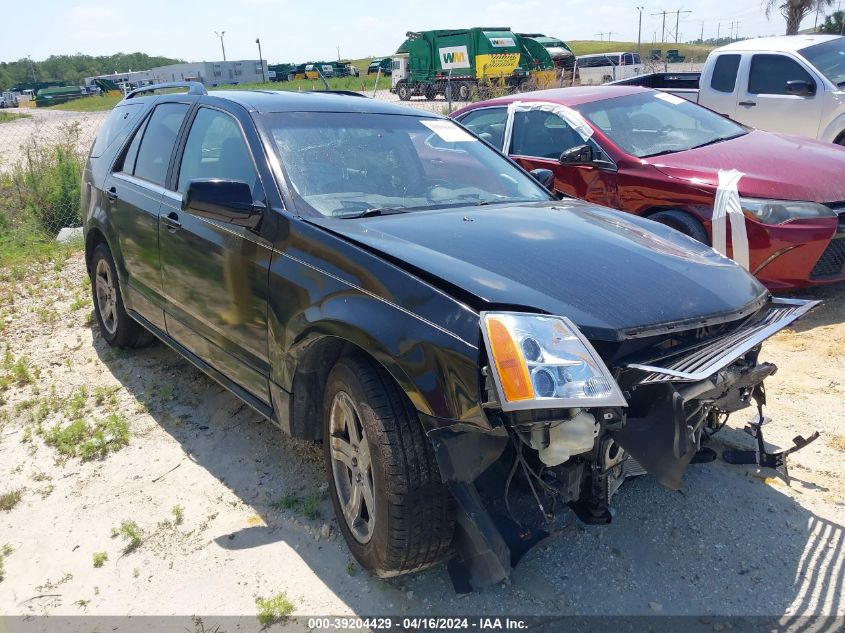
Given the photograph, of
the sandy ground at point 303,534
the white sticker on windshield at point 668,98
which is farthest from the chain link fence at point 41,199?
the white sticker on windshield at point 668,98

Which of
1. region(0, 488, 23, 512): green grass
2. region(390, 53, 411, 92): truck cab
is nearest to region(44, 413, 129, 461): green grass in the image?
region(0, 488, 23, 512): green grass

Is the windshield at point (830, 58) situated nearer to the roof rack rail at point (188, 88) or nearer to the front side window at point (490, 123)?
the front side window at point (490, 123)

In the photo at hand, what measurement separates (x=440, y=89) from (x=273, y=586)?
104 ft

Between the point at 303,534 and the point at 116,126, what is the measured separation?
3403mm

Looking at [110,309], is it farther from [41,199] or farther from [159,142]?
[41,199]

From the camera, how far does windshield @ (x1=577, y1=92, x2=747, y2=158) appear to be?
5902 millimetres

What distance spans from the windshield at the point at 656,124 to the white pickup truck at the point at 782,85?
2.30m

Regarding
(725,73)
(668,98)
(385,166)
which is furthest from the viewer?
(725,73)

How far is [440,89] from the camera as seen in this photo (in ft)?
107

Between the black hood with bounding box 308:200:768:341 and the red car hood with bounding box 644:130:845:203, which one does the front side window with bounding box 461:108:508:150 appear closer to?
the red car hood with bounding box 644:130:845:203

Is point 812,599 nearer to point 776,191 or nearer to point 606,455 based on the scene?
point 606,455

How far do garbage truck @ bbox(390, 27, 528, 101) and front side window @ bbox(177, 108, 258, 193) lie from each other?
2448cm

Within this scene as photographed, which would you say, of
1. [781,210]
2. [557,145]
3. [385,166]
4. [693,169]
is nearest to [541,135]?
[557,145]

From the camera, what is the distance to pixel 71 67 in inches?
3907
